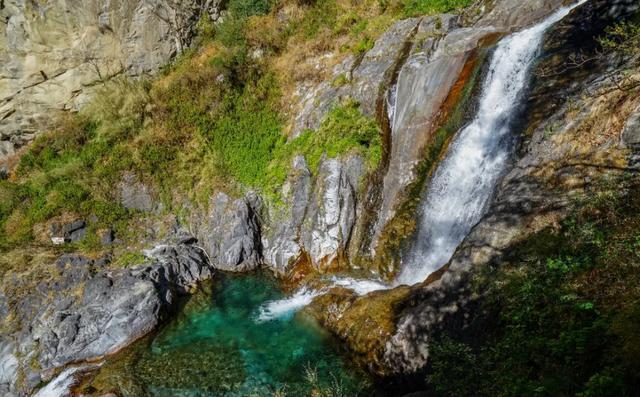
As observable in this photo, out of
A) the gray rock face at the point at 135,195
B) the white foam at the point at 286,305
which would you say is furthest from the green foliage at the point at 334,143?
the gray rock face at the point at 135,195

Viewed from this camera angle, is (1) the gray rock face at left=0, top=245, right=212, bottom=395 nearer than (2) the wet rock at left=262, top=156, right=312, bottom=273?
Yes

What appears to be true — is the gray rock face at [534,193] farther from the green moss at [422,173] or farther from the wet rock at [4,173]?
the wet rock at [4,173]

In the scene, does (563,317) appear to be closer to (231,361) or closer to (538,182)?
(538,182)

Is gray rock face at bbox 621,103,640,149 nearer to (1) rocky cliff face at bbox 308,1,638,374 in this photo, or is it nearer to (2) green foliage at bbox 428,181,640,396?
(1) rocky cliff face at bbox 308,1,638,374

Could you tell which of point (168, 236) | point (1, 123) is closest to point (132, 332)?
point (168, 236)

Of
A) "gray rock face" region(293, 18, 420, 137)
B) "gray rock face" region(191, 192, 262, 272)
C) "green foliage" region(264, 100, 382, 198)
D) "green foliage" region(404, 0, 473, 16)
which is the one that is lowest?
"gray rock face" region(191, 192, 262, 272)

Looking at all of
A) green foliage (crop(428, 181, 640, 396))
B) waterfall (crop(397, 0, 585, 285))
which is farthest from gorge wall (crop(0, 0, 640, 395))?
green foliage (crop(428, 181, 640, 396))

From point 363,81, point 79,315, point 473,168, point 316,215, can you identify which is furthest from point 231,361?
point 363,81
